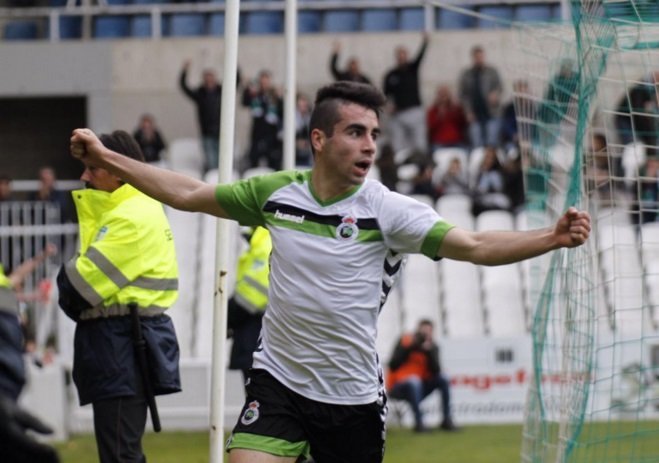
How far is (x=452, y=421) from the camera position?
18000 millimetres

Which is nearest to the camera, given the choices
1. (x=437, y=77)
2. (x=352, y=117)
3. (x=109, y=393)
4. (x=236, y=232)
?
(x=352, y=117)

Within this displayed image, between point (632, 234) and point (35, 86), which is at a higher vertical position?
point (35, 86)

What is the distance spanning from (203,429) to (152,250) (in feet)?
30.4

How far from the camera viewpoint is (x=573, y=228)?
6.01m

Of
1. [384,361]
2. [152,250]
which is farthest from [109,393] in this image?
[384,361]

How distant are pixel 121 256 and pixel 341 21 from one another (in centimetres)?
1700

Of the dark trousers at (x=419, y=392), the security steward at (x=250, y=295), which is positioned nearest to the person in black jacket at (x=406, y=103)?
the dark trousers at (x=419, y=392)

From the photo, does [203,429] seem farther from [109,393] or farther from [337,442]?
[337,442]

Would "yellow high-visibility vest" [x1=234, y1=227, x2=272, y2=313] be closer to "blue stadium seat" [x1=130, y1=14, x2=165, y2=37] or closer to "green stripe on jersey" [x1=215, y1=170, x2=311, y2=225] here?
"green stripe on jersey" [x1=215, y1=170, x2=311, y2=225]

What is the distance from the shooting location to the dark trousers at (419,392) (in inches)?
696

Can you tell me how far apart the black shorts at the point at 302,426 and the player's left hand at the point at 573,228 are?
4.53ft

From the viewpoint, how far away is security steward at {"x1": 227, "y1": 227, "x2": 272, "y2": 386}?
1195 centimetres

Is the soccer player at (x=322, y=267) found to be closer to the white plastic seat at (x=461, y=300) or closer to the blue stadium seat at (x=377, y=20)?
the white plastic seat at (x=461, y=300)

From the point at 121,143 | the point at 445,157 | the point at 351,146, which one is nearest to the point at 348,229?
the point at 351,146
